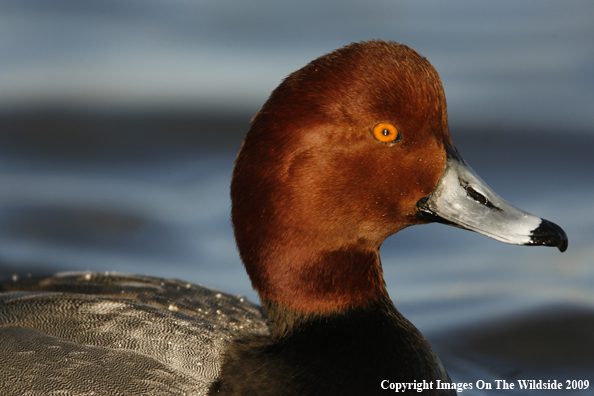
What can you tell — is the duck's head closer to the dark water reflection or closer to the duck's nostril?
the duck's nostril

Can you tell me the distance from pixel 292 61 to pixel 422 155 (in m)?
3.65

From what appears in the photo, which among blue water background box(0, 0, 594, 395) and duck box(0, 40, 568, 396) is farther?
blue water background box(0, 0, 594, 395)

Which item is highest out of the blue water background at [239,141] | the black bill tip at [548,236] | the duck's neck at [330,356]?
the blue water background at [239,141]

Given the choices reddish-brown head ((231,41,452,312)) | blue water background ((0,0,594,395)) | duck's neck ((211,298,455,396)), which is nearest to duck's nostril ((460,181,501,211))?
reddish-brown head ((231,41,452,312))

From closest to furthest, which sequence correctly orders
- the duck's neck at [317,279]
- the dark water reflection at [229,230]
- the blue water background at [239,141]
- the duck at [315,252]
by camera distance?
the duck at [315,252] → the duck's neck at [317,279] → the dark water reflection at [229,230] → the blue water background at [239,141]

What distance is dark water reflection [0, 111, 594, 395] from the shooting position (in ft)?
14.7

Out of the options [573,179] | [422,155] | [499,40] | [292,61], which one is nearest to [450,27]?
[499,40]

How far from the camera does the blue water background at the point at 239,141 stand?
15.7ft

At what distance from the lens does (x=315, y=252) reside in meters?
3.00

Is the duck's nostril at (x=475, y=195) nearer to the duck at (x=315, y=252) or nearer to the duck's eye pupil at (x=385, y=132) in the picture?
the duck at (x=315, y=252)

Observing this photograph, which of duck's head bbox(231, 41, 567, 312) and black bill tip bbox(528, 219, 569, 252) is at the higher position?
duck's head bbox(231, 41, 567, 312)

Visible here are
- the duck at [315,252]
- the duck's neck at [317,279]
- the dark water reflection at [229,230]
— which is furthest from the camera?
the dark water reflection at [229,230]

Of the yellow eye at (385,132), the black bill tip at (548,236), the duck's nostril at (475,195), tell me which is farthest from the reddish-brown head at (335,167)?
the black bill tip at (548,236)

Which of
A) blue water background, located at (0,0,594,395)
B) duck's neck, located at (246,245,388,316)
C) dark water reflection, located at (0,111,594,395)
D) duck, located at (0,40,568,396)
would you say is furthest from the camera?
blue water background, located at (0,0,594,395)
